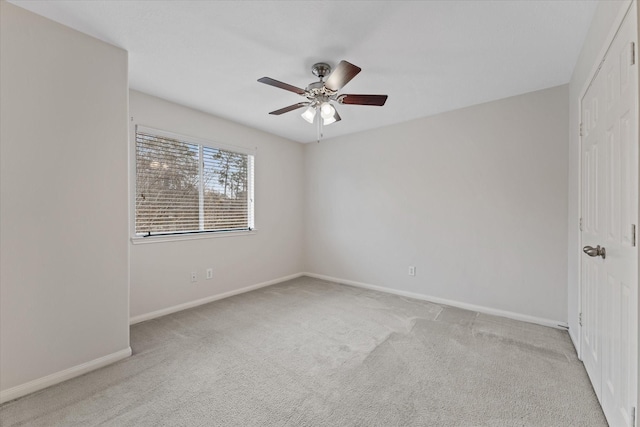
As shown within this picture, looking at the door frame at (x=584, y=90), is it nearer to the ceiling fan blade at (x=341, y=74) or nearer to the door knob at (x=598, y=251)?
the door knob at (x=598, y=251)

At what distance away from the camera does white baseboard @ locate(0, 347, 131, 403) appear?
1.71m

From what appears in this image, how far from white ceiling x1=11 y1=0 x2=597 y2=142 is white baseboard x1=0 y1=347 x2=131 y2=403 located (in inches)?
93.7

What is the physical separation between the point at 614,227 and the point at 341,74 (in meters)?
1.79

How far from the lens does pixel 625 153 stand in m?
1.28

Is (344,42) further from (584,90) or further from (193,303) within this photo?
(193,303)

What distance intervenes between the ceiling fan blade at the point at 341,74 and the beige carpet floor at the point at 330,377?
2.14 m

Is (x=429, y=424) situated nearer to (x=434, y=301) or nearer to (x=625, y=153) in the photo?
(x=625, y=153)

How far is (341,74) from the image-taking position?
196 cm

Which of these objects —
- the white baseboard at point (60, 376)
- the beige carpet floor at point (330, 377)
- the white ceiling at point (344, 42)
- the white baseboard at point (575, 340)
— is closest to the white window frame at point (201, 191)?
the white ceiling at point (344, 42)

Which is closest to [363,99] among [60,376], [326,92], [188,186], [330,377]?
[326,92]

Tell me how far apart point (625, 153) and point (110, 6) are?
115 inches

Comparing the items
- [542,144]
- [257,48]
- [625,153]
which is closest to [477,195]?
[542,144]

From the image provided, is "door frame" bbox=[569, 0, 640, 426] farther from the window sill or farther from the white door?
the window sill

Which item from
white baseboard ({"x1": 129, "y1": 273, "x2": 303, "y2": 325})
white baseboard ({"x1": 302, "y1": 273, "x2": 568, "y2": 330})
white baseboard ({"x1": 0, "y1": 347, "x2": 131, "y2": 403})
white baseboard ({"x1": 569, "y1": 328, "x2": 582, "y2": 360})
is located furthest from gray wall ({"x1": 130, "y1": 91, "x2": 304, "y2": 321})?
white baseboard ({"x1": 569, "y1": 328, "x2": 582, "y2": 360})
